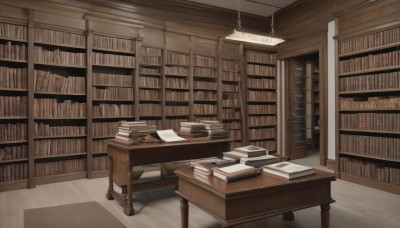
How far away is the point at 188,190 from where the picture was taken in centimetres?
218

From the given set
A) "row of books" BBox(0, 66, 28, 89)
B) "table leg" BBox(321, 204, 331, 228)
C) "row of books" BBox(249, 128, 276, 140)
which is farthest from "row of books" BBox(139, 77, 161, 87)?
"table leg" BBox(321, 204, 331, 228)

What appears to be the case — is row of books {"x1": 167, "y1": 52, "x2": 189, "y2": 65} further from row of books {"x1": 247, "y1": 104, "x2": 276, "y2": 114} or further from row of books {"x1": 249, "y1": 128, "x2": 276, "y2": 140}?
row of books {"x1": 249, "y1": 128, "x2": 276, "y2": 140}

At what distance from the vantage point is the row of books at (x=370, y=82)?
3.82 m

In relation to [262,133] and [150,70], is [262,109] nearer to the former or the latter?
[262,133]

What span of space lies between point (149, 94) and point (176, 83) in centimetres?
59

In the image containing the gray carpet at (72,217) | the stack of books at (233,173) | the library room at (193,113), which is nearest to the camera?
the stack of books at (233,173)

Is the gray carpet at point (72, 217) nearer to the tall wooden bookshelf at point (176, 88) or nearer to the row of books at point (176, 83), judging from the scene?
the tall wooden bookshelf at point (176, 88)

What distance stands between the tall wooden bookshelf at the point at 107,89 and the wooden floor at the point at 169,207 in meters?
0.68

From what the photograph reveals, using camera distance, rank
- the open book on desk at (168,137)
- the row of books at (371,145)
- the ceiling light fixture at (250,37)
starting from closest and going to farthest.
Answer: the open book on desk at (168,137) < the ceiling light fixture at (250,37) < the row of books at (371,145)

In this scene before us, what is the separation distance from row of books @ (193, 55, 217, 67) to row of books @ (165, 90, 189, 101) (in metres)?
0.68

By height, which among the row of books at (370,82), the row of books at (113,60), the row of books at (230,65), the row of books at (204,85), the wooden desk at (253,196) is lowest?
the wooden desk at (253,196)

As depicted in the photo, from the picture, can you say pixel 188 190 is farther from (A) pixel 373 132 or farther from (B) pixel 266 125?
(B) pixel 266 125

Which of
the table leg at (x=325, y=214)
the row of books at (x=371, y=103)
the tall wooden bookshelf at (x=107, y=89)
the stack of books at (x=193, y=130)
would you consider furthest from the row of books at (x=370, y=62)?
the tall wooden bookshelf at (x=107, y=89)

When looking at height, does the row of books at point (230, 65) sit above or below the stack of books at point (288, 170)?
above
